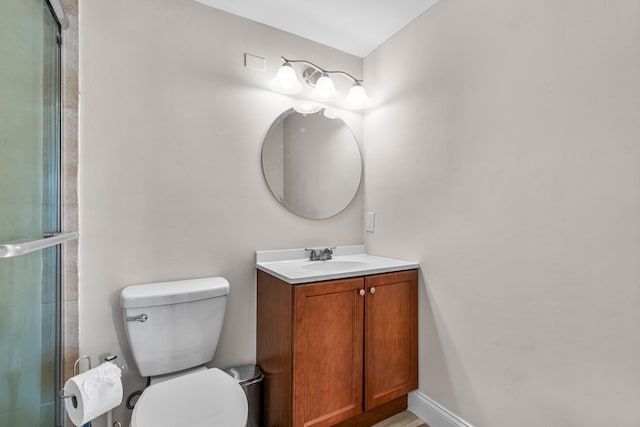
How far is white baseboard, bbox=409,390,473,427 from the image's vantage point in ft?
5.02

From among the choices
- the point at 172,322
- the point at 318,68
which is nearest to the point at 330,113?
the point at 318,68

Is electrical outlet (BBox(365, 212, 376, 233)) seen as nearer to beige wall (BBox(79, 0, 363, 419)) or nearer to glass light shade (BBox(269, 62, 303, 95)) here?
beige wall (BBox(79, 0, 363, 419))

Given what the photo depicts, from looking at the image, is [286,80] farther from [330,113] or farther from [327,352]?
[327,352]

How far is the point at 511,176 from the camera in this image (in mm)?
1322

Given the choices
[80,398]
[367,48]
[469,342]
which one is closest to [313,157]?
[367,48]

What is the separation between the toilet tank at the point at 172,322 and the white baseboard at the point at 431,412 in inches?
46.7

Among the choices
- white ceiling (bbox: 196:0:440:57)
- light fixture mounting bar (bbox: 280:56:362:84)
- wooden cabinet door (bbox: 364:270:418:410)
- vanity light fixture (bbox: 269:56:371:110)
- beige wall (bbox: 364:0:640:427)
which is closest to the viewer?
beige wall (bbox: 364:0:640:427)

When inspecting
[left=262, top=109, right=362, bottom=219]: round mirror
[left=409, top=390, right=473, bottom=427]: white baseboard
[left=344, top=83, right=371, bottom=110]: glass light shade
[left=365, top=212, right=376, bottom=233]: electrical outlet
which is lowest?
[left=409, top=390, right=473, bottom=427]: white baseboard

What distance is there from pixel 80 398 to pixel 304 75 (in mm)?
1972

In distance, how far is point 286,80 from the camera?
5.91ft

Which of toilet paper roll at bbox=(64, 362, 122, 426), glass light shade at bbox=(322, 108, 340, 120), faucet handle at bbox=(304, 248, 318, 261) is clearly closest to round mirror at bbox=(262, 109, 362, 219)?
glass light shade at bbox=(322, 108, 340, 120)

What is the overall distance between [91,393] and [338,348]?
99cm

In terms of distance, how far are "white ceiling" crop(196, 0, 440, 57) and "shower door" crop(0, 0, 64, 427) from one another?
0.95 meters

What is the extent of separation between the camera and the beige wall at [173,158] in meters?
1.44
